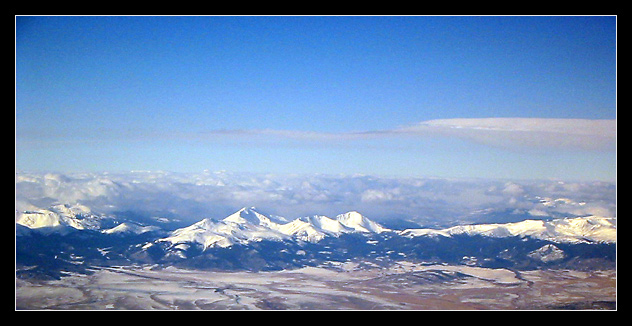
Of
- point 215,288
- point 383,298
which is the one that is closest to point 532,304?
point 383,298

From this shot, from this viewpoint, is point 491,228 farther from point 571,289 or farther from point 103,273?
point 103,273

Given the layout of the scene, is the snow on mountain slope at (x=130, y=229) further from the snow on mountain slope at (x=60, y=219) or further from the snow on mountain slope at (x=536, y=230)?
the snow on mountain slope at (x=536, y=230)

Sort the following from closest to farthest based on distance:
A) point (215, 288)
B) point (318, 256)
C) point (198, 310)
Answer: point (198, 310)
point (215, 288)
point (318, 256)

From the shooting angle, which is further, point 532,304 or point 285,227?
point 285,227

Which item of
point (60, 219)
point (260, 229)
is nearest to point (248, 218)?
point (260, 229)

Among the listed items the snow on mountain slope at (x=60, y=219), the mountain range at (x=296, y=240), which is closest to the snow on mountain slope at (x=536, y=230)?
the mountain range at (x=296, y=240)

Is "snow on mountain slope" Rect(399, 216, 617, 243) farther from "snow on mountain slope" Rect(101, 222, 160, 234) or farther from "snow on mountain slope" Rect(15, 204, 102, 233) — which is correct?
"snow on mountain slope" Rect(15, 204, 102, 233)
